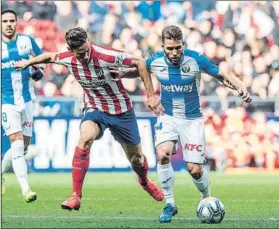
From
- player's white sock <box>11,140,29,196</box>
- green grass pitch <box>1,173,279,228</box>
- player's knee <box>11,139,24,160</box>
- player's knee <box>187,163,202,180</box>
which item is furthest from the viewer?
player's knee <box>11,139,24,160</box>

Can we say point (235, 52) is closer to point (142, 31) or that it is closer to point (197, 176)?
point (142, 31)

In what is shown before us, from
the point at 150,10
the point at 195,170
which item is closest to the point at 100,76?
the point at 195,170

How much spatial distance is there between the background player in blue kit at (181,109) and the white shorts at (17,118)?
2.80 meters

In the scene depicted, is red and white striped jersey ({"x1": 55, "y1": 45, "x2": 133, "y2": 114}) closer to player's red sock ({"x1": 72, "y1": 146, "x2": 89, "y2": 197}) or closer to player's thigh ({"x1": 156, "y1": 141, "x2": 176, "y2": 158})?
player's red sock ({"x1": 72, "y1": 146, "x2": 89, "y2": 197})

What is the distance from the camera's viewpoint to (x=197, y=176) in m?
9.27

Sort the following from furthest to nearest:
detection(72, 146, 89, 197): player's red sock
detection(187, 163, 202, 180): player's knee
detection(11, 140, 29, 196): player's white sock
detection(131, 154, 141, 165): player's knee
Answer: detection(11, 140, 29, 196): player's white sock, detection(131, 154, 141, 165): player's knee, detection(187, 163, 202, 180): player's knee, detection(72, 146, 89, 197): player's red sock

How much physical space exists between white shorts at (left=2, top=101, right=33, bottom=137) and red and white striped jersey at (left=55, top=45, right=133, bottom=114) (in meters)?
2.32

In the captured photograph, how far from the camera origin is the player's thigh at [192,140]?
928 centimetres

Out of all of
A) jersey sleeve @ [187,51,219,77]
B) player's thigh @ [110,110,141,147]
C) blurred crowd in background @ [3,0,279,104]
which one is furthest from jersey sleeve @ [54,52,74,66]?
blurred crowd in background @ [3,0,279,104]

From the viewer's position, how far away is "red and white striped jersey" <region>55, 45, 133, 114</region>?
9414mm

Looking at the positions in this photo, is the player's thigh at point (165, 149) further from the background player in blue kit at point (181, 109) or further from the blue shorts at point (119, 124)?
the blue shorts at point (119, 124)

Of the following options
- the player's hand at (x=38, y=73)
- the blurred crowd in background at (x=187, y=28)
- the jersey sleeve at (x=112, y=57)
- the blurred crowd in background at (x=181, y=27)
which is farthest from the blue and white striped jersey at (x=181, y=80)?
the blurred crowd in background at (x=187, y=28)

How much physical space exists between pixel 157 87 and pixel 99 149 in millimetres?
2342

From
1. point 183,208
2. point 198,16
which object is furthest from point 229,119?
point 183,208
